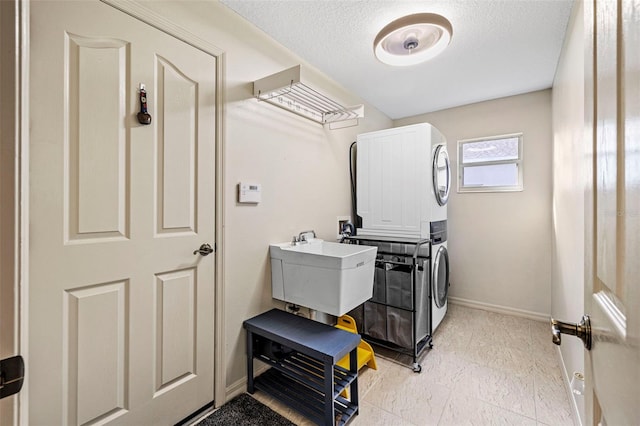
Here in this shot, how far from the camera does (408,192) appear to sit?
2469mm

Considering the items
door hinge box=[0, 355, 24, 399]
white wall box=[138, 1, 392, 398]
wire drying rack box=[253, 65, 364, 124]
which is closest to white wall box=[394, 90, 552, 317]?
wire drying rack box=[253, 65, 364, 124]

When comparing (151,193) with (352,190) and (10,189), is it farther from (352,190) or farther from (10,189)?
(352,190)

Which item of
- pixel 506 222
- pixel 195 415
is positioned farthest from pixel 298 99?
pixel 506 222

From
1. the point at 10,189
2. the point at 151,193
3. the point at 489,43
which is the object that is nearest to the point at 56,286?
the point at 151,193

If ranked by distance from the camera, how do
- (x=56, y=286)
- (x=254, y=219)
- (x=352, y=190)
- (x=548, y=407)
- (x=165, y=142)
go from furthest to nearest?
1. (x=352, y=190)
2. (x=254, y=219)
3. (x=548, y=407)
4. (x=165, y=142)
5. (x=56, y=286)

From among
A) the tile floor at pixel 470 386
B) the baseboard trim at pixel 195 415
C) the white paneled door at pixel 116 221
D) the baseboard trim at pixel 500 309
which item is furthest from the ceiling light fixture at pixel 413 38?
the baseboard trim at pixel 500 309

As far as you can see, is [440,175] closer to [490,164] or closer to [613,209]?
[490,164]

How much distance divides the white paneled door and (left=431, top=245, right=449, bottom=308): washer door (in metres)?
1.85

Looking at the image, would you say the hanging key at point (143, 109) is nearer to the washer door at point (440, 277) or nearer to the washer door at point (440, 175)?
the washer door at point (440, 175)

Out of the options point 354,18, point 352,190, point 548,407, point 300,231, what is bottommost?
point 548,407

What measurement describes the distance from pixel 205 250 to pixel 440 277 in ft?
6.90

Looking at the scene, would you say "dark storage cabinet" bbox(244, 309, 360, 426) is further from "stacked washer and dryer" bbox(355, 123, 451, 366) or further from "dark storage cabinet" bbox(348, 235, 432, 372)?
"stacked washer and dryer" bbox(355, 123, 451, 366)

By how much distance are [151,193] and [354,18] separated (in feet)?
5.36

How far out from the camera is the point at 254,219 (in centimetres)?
188
